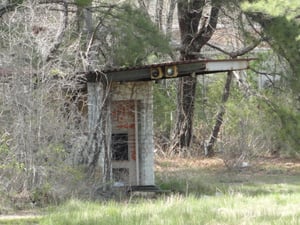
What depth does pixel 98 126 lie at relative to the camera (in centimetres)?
1598

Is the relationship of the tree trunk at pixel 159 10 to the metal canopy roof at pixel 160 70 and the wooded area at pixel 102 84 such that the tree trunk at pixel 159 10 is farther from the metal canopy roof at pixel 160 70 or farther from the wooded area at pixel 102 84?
the metal canopy roof at pixel 160 70

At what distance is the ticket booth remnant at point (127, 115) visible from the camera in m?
16.0

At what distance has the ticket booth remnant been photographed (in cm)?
1595

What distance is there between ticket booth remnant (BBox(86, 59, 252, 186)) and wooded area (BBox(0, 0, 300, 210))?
14 cm

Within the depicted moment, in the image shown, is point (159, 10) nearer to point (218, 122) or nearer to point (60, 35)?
point (218, 122)

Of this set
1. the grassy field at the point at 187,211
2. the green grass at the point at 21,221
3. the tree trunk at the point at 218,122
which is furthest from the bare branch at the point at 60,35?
the tree trunk at the point at 218,122

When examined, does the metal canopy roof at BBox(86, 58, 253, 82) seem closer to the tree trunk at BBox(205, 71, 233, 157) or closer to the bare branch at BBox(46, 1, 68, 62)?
the bare branch at BBox(46, 1, 68, 62)

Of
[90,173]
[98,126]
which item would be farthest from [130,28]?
[90,173]

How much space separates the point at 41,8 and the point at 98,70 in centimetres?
208

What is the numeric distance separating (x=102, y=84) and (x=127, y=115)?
1.62 meters

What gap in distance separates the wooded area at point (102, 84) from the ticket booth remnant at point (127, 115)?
136 mm

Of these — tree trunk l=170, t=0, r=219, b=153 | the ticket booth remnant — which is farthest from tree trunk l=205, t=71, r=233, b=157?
the ticket booth remnant

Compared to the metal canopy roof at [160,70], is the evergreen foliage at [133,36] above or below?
above

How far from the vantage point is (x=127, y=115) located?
17.6 metres
